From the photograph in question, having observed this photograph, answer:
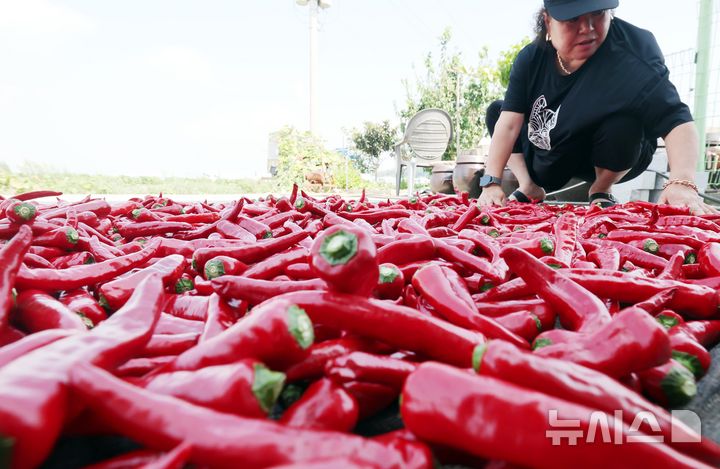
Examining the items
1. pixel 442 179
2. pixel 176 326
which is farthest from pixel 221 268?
pixel 442 179

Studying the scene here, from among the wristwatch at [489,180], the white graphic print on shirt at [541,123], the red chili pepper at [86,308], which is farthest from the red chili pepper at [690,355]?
the white graphic print on shirt at [541,123]

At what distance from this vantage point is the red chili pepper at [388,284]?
5.04ft

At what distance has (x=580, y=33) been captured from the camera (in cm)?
433

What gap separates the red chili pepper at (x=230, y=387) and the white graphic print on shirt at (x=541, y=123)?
538 centimetres

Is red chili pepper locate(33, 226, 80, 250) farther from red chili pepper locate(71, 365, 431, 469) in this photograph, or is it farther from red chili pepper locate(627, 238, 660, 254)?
red chili pepper locate(627, 238, 660, 254)

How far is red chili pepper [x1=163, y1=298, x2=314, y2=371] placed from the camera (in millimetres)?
951

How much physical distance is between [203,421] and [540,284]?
120 cm

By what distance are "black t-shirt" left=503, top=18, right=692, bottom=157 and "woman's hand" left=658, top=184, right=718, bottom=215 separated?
29.9 inches

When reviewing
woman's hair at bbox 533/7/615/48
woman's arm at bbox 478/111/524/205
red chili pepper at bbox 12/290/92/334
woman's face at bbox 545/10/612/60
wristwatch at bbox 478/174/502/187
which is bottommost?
red chili pepper at bbox 12/290/92/334

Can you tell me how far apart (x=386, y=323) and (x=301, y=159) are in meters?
14.7

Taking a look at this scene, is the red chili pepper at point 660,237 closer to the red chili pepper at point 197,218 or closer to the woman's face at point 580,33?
the woman's face at point 580,33

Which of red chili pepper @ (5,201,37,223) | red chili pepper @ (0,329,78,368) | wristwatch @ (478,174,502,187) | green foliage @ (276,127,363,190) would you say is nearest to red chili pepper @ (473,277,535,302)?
red chili pepper @ (0,329,78,368)

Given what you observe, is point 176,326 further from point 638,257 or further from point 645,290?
point 638,257

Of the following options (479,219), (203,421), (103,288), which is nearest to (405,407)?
(203,421)
